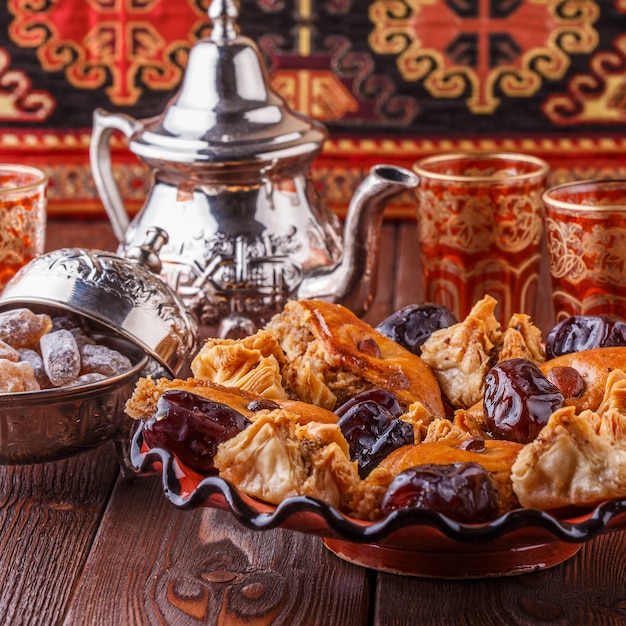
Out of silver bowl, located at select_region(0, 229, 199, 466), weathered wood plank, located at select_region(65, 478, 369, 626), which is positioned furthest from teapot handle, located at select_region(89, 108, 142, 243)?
weathered wood plank, located at select_region(65, 478, 369, 626)

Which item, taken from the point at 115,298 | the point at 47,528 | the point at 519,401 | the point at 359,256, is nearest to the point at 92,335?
the point at 115,298

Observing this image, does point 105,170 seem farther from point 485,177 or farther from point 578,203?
point 578,203

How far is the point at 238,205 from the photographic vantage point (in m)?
1.19

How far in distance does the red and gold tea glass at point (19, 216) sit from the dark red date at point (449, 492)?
68 cm

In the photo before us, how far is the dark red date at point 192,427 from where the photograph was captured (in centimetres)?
67

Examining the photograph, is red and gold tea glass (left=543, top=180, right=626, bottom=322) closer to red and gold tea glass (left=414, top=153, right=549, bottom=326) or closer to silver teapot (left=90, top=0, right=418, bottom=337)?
red and gold tea glass (left=414, top=153, right=549, bottom=326)

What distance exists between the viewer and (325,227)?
1.25 meters

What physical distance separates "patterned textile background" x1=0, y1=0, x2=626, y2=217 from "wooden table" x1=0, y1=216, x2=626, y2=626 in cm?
111

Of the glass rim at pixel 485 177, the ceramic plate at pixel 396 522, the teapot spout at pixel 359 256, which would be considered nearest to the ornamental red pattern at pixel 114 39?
the glass rim at pixel 485 177

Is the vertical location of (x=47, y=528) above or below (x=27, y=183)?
below

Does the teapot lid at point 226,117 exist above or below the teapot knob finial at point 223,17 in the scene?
below

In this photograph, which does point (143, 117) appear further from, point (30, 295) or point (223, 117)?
point (30, 295)

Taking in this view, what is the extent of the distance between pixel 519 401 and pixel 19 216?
2.17ft

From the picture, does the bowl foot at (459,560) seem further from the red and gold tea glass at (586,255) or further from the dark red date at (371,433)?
the red and gold tea glass at (586,255)
